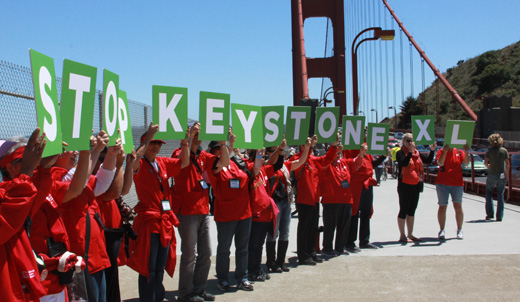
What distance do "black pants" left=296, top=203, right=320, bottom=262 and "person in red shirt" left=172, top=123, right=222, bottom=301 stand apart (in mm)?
1810

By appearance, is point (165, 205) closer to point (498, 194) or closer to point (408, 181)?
point (408, 181)

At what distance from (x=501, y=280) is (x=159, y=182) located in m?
3.89

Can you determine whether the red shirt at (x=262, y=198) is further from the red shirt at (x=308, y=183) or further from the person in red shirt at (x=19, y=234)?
the person in red shirt at (x=19, y=234)

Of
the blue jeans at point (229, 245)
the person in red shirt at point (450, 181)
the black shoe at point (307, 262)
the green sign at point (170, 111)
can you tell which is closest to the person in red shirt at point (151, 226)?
the green sign at point (170, 111)

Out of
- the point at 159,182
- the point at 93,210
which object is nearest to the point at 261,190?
Answer: the point at 159,182

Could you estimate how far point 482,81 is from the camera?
8412 centimetres

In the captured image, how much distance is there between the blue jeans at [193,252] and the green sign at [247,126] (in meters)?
0.93

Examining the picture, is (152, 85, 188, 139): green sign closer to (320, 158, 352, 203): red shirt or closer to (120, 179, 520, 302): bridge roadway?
(120, 179, 520, 302): bridge roadway

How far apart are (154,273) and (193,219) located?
27.8 inches

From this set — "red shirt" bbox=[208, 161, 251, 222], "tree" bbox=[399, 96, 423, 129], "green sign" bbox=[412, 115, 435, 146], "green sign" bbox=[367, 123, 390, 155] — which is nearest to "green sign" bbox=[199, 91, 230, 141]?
"red shirt" bbox=[208, 161, 251, 222]

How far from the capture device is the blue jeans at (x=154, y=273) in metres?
4.57

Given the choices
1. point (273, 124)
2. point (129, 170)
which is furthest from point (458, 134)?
point (129, 170)

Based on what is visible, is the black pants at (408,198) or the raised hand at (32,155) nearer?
the raised hand at (32,155)

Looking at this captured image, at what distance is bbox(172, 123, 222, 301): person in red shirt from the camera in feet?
16.8
